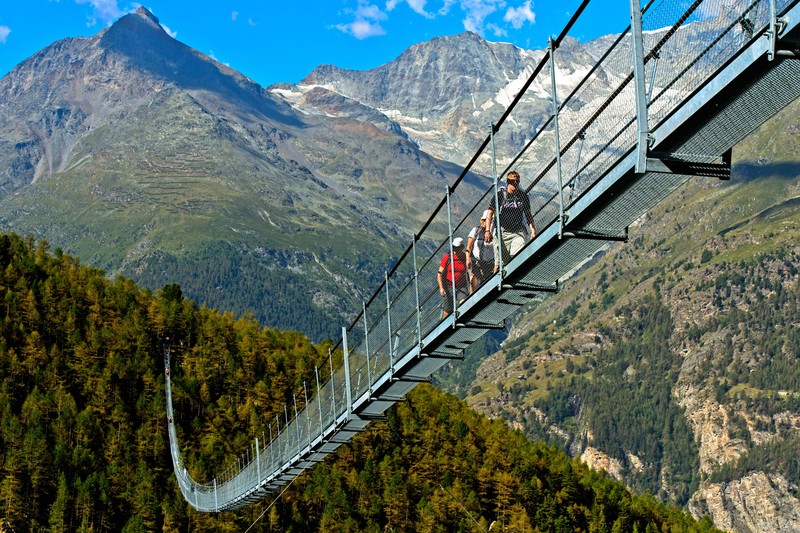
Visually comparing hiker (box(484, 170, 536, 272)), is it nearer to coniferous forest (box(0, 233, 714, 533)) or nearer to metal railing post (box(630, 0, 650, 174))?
metal railing post (box(630, 0, 650, 174))

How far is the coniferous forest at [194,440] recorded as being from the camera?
377 ft

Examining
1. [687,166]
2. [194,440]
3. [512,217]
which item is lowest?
[687,166]

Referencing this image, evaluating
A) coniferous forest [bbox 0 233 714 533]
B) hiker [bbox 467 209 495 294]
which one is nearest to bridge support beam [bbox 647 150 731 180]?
hiker [bbox 467 209 495 294]

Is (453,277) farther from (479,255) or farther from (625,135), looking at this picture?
(625,135)

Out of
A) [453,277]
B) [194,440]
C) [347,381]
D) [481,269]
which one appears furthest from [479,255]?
[194,440]

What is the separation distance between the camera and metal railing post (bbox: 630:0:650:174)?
48.5 feet

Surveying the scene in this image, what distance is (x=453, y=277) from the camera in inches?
877

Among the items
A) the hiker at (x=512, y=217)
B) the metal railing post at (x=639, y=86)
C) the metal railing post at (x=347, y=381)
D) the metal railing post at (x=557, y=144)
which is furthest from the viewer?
the metal railing post at (x=347, y=381)

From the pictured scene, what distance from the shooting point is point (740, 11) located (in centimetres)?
1373

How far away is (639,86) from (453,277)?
8129mm

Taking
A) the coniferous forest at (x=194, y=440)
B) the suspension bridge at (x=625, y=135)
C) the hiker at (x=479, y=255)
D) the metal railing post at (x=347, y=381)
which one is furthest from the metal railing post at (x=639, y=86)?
the coniferous forest at (x=194, y=440)

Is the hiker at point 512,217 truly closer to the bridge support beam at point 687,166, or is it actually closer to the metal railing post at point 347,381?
the bridge support beam at point 687,166

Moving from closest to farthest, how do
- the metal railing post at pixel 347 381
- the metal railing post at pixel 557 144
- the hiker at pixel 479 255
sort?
the metal railing post at pixel 557 144 → the hiker at pixel 479 255 → the metal railing post at pixel 347 381

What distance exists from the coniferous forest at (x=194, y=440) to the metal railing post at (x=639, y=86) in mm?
96027
